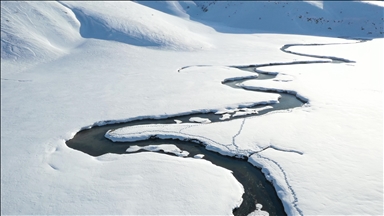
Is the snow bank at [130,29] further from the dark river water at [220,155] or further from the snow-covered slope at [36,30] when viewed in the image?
the dark river water at [220,155]

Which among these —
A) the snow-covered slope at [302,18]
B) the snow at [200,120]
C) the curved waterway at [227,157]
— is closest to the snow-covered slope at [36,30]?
the curved waterway at [227,157]

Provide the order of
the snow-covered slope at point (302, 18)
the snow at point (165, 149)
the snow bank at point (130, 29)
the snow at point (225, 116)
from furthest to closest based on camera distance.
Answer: the snow-covered slope at point (302, 18) → the snow bank at point (130, 29) → the snow at point (225, 116) → the snow at point (165, 149)

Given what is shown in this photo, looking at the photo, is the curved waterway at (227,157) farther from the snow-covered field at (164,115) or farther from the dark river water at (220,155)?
the snow-covered field at (164,115)

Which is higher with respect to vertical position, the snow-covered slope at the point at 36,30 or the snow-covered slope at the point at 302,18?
the snow-covered slope at the point at 302,18

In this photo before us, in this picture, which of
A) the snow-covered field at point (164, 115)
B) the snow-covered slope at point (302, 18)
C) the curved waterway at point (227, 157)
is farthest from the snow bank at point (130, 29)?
the curved waterway at point (227, 157)

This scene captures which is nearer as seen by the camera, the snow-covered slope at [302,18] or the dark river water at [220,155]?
the dark river water at [220,155]

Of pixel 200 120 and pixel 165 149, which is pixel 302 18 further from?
pixel 165 149

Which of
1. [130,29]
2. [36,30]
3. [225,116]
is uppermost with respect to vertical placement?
[130,29]

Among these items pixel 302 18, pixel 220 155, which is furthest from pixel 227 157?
pixel 302 18

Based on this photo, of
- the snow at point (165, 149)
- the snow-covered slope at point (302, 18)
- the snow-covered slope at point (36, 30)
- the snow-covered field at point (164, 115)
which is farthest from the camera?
the snow-covered slope at point (302, 18)
